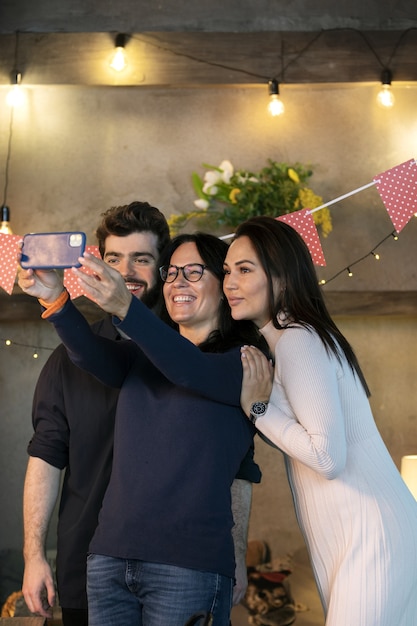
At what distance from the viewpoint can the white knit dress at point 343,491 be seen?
67.4 inches

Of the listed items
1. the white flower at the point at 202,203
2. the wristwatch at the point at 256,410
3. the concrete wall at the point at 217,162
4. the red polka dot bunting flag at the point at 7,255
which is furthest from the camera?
the concrete wall at the point at 217,162

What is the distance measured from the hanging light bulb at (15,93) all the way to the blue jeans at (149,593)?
340cm

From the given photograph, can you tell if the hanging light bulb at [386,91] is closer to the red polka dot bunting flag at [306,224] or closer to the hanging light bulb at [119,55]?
the hanging light bulb at [119,55]

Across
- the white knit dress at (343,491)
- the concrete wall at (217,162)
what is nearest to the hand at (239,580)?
the white knit dress at (343,491)

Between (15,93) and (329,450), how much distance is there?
345 centimetres

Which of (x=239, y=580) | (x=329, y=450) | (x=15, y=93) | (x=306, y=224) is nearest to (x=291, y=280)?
(x=329, y=450)

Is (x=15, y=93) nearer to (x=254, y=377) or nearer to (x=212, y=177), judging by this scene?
(x=212, y=177)

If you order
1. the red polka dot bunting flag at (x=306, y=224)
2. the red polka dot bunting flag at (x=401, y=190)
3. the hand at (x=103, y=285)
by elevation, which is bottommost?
the hand at (x=103, y=285)

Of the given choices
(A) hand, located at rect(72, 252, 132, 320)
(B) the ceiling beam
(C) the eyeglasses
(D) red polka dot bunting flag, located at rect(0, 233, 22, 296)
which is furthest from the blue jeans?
(B) the ceiling beam

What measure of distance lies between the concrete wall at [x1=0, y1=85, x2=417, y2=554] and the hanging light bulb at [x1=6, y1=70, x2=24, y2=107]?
0.06 meters

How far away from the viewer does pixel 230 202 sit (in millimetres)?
4477

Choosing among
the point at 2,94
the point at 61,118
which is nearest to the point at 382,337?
the point at 61,118

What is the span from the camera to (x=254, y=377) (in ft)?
5.98

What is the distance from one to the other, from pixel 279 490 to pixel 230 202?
1.55 meters
